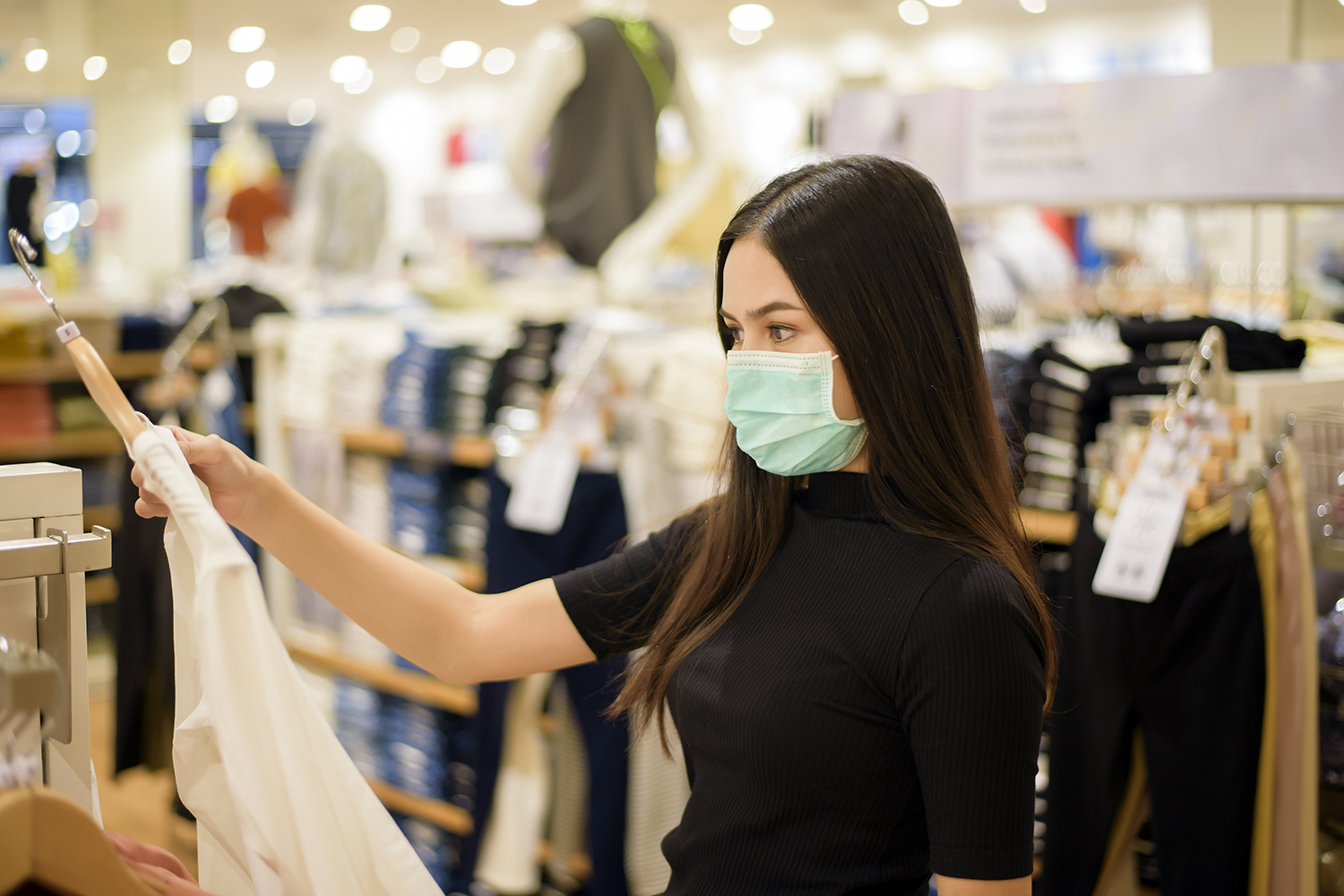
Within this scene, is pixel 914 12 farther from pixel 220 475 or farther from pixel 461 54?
pixel 220 475

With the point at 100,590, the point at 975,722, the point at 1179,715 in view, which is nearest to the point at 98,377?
the point at 975,722

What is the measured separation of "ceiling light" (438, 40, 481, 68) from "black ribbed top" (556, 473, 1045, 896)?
1069 cm

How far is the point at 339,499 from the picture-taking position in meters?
3.29

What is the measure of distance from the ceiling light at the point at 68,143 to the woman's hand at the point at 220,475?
23.0ft

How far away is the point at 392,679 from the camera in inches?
122

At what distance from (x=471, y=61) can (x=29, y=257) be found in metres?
11.6

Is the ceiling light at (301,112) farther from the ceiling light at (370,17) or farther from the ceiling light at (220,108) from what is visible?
the ceiling light at (370,17)

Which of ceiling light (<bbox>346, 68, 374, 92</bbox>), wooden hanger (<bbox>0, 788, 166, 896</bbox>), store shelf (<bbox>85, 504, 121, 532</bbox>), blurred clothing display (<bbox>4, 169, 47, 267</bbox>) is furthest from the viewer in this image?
ceiling light (<bbox>346, 68, 374, 92</bbox>)

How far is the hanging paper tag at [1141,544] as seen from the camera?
5.57 ft

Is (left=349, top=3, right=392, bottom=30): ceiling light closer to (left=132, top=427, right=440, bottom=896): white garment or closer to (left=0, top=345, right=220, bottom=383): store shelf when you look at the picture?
(left=0, top=345, right=220, bottom=383): store shelf

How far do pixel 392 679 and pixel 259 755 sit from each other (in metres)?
2.11

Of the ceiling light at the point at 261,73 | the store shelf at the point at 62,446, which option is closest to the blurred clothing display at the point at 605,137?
the store shelf at the point at 62,446

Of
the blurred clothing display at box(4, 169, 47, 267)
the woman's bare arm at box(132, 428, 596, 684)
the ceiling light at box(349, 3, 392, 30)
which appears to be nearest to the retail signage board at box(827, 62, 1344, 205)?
the woman's bare arm at box(132, 428, 596, 684)

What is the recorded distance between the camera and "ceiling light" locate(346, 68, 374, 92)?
1281 cm
